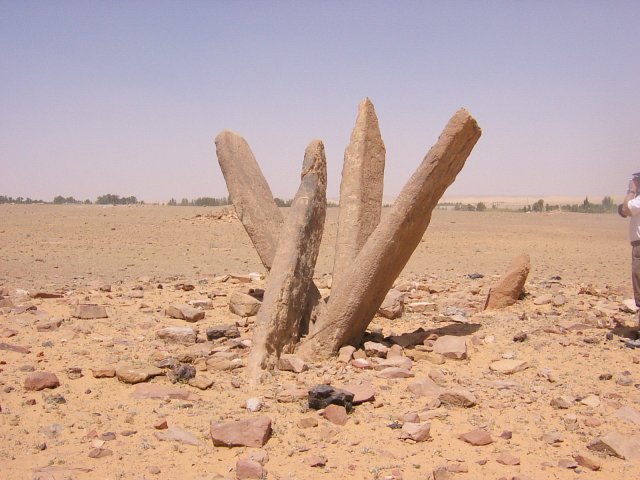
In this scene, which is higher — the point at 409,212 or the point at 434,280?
the point at 409,212

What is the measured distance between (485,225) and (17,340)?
65.2ft

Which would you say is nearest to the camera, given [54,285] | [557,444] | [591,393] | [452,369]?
[557,444]

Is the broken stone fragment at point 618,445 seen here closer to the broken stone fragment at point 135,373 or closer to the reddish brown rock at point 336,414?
the reddish brown rock at point 336,414

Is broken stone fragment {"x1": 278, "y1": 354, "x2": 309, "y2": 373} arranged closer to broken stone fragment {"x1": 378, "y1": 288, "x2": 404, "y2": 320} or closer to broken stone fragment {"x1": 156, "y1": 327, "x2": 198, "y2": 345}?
broken stone fragment {"x1": 156, "y1": 327, "x2": 198, "y2": 345}

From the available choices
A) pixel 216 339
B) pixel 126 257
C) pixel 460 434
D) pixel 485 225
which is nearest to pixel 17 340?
pixel 216 339

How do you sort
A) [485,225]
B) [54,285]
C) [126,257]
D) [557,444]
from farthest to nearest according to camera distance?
[485,225]
[126,257]
[54,285]
[557,444]

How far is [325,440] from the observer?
12.8 ft

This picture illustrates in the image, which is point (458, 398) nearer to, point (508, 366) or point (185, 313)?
point (508, 366)

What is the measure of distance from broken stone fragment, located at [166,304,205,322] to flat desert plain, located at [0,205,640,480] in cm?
9

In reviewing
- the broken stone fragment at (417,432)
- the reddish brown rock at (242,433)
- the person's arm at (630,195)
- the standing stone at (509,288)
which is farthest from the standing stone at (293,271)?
the person's arm at (630,195)

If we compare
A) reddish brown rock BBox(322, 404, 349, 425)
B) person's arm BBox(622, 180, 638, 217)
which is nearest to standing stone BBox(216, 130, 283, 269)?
reddish brown rock BBox(322, 404, 349, 425)

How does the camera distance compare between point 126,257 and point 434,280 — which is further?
point 126,257

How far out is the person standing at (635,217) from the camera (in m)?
6.02

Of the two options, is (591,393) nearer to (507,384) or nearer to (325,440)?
(507,384)
